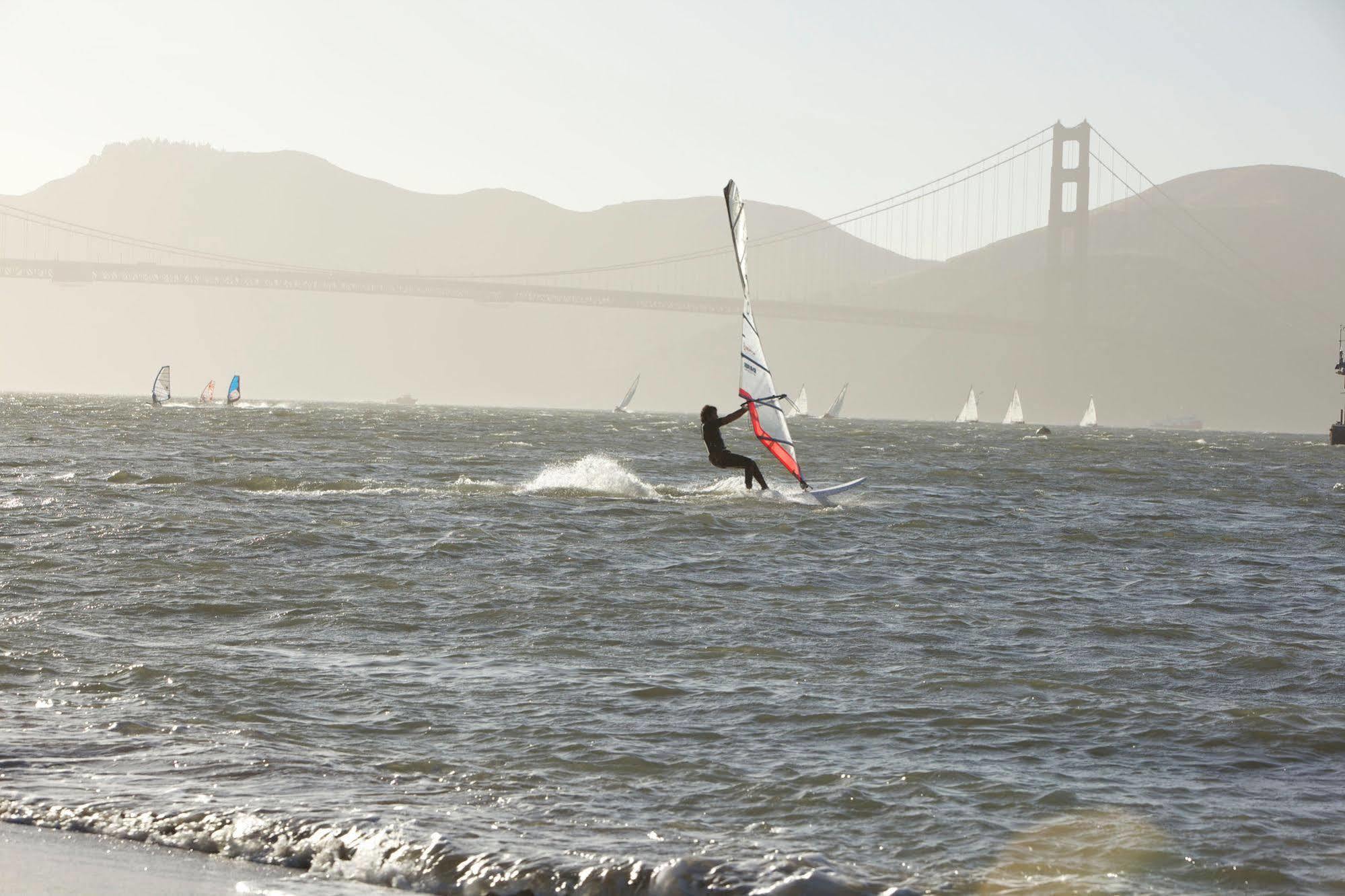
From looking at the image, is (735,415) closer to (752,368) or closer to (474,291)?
(752,368)

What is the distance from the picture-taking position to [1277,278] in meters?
186

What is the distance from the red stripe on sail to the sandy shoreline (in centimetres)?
1118

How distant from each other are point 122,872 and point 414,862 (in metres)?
0.97

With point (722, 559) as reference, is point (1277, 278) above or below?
above

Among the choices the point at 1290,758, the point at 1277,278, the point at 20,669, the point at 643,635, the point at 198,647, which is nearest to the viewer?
the point at 1290,758

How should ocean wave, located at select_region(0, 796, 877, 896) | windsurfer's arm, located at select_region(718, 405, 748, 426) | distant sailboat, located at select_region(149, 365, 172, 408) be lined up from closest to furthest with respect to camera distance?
ocean wave, located at select_region(0, 796, 877, 896) → windsurfer's arm, located at select_region(718, 405, 748, 426) → distant sailboat, located at select_region(149, 365, 172, 408)

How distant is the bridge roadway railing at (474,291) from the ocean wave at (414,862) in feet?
289

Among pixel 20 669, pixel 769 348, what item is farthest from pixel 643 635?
pixel 769 348

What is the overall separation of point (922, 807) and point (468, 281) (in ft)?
349

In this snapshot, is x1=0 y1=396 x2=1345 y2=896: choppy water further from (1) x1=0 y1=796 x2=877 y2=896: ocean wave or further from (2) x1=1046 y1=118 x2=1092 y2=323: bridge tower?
(2) x1=1046 y1=118 x2=1092 y2=323: bridge tower

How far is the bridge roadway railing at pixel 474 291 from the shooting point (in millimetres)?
96562

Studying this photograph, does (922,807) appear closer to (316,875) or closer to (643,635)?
(316,875)

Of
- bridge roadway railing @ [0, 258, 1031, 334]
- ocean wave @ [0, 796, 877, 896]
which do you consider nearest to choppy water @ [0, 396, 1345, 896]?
ocean wave @ [0, 796, 877, 896]

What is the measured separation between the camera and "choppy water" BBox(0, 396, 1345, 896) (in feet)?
16.4
